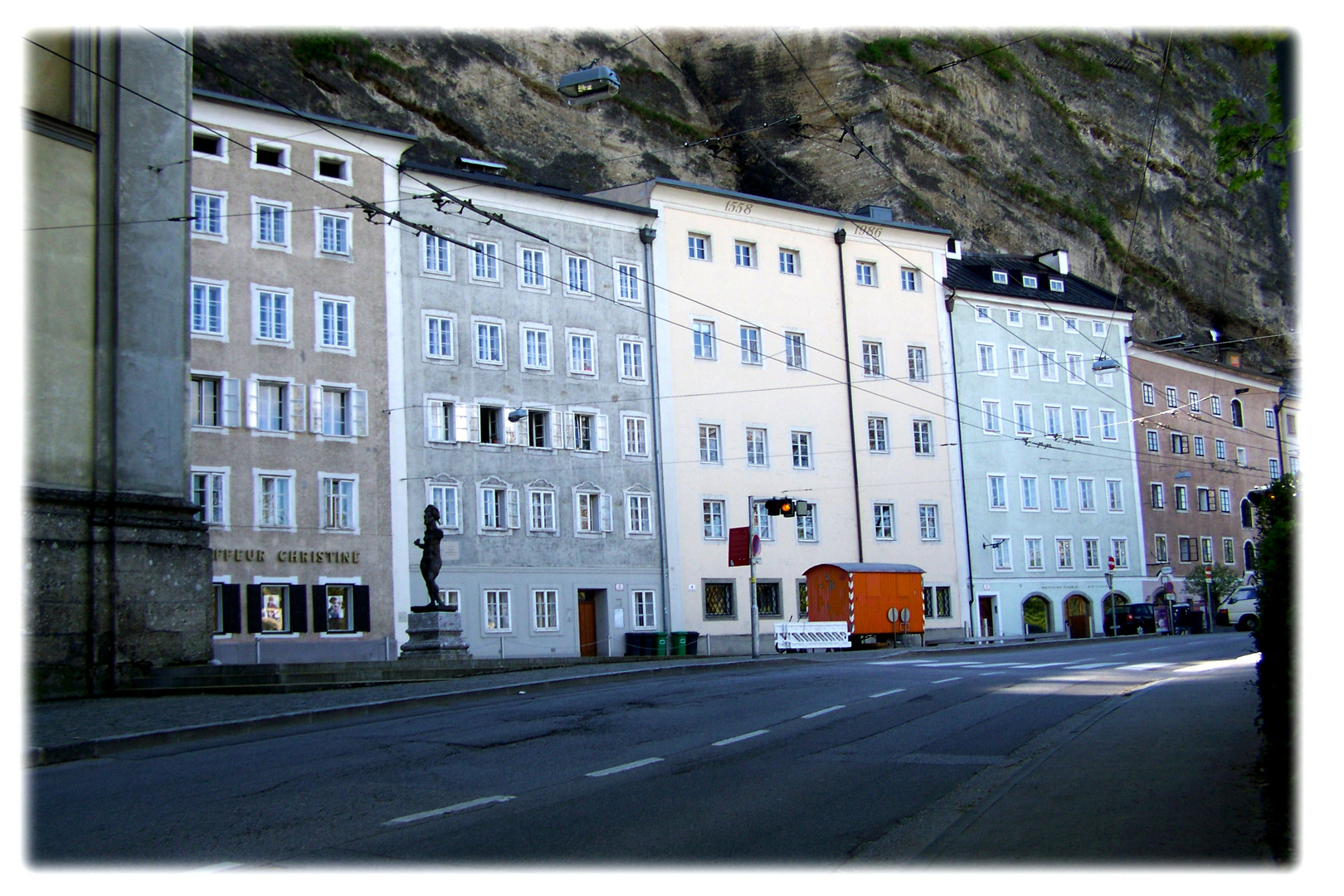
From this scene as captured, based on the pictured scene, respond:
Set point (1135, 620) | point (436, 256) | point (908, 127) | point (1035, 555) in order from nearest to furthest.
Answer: point (436, 256)
point (1135, 620)
point (1035, 555)
point (908, 127)

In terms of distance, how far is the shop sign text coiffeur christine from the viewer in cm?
3912

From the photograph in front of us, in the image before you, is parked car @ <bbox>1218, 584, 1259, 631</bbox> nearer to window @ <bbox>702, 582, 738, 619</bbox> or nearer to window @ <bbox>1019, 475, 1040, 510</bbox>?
window @ <bbox>1019, 475, 1040, 510</bbox>

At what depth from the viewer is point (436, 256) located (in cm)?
4538

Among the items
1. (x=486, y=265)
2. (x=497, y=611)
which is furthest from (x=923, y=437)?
(x=497, y=611)

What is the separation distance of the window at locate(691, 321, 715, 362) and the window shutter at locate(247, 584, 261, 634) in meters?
19.3

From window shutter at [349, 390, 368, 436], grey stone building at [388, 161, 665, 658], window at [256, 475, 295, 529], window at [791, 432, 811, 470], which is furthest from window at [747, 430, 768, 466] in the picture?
window at [256, 475, 295, 529]

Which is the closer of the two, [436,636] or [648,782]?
[648,782]

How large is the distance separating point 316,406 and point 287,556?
15.0 ft

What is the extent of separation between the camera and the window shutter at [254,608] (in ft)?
128

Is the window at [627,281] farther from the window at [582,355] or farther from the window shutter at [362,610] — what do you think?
the window shutter at [362,610]

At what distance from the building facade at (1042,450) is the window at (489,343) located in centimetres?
2264

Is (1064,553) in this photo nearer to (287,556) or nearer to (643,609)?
(643,609)

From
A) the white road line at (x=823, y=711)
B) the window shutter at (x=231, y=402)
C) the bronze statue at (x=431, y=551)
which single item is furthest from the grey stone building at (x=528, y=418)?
the white road line at (x=823, y=711)

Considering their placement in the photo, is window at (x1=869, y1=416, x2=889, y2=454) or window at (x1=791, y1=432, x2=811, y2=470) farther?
window at (x1=869, y1=416, x2=889, y2=454)
